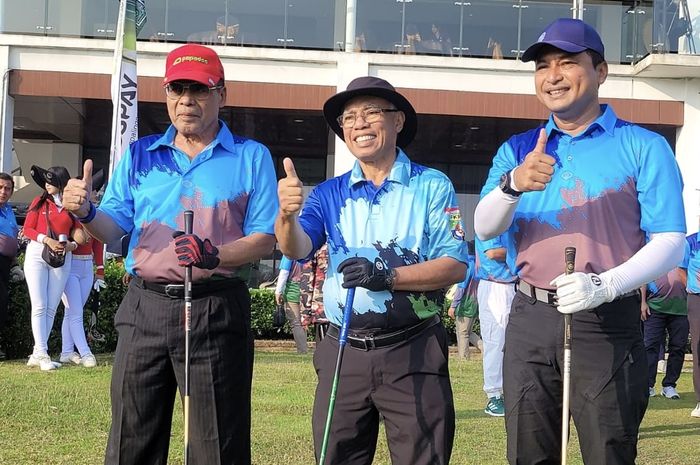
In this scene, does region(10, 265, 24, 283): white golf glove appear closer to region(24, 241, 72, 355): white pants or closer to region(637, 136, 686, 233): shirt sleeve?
region(24, 241, 72, 355): white pants

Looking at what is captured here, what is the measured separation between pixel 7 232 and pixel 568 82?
8.72 m

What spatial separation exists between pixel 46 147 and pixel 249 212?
22.1 m

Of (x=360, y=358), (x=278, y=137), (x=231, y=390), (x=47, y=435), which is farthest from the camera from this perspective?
(x=278, y=137)

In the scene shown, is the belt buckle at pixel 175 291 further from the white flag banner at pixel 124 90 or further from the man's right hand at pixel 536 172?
the white flag banner at pixel 124 90

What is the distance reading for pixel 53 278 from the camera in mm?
10625

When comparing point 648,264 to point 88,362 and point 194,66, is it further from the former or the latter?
point 88,362

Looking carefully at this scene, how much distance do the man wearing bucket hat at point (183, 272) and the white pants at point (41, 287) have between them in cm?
645

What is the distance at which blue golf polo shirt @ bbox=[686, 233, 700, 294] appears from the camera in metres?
9.55

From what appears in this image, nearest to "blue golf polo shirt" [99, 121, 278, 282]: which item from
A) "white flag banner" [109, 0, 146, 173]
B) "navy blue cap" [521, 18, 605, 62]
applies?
"navy blue cap" [521, 18, 605, 62]

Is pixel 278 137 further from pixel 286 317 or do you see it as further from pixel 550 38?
pixel 550 38

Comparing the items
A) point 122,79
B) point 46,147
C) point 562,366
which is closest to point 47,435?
point 562,366

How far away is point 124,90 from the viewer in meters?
15.0

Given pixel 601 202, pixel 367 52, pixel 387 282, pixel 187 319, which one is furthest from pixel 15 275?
pixel 601 202

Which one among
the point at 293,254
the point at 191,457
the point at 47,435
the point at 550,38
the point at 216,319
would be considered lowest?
the point at 47,435
